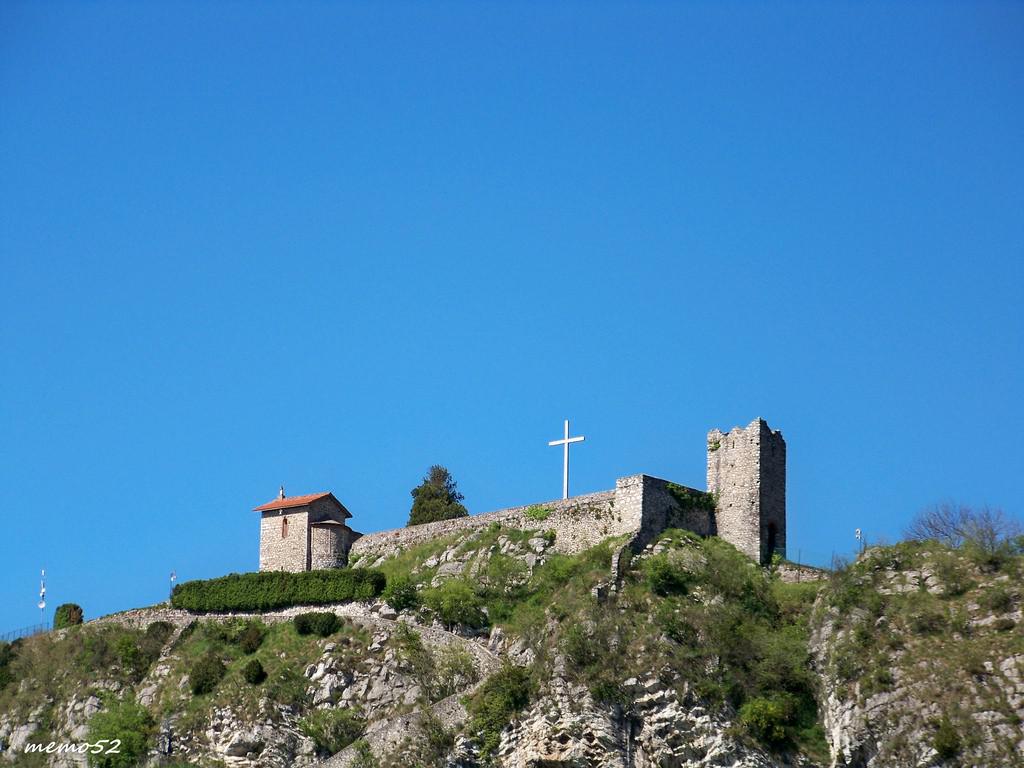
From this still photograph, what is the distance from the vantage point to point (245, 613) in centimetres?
8706

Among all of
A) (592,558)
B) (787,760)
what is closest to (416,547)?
(592,558)

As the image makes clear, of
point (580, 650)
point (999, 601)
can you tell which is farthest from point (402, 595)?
point (999, 601)

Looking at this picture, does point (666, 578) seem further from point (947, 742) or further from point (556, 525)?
point (947, 742)

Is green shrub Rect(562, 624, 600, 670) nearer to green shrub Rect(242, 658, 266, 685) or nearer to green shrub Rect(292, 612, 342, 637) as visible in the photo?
green shrub Rect(292, 612, 342, 637)

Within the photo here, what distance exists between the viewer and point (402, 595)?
3209 inches

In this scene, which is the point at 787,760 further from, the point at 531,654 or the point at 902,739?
the point at 531,654

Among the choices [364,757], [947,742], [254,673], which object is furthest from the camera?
[254,673]

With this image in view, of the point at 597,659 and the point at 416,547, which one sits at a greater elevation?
the point at 416,547

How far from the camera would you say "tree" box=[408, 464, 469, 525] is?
3907 inches

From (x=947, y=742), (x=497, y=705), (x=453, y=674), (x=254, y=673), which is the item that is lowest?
(x=947, y=742)

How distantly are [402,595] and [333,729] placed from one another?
28.7 ft

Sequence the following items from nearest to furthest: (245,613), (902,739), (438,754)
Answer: (902,739) < (438,754) < (245,613)

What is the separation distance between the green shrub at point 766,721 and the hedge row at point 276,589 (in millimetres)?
22631

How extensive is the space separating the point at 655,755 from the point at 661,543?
1317 cm
